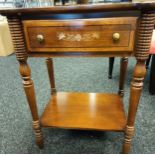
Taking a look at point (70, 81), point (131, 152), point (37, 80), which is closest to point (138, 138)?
point (131, 152)

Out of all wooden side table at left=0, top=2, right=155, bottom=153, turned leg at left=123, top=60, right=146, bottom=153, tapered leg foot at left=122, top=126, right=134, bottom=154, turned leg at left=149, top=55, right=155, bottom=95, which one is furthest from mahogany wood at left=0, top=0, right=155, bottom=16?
turned leg at left=149, top=55, right=155, bottom=95

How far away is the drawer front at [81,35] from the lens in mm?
571

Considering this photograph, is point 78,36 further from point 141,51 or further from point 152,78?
point 152,78

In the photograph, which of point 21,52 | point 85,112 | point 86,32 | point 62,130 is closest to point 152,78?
point 85,112

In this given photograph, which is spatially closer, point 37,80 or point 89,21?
point 89,21

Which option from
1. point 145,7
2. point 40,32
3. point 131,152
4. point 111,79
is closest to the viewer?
point 145,7

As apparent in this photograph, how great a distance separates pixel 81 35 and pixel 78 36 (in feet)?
0.04

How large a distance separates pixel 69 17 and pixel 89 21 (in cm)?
7

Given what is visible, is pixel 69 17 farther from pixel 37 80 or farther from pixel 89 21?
pixel 37 80

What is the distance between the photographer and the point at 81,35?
1.97 ft

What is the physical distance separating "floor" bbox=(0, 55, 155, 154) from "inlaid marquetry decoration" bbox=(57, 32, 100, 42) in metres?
0.57

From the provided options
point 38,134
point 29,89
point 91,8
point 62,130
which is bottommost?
point 62,130

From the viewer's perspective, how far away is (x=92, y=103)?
1.01 meters

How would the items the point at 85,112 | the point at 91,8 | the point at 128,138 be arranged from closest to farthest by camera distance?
the point at 91,8 → the point at 128,138 → the point at 85,112
